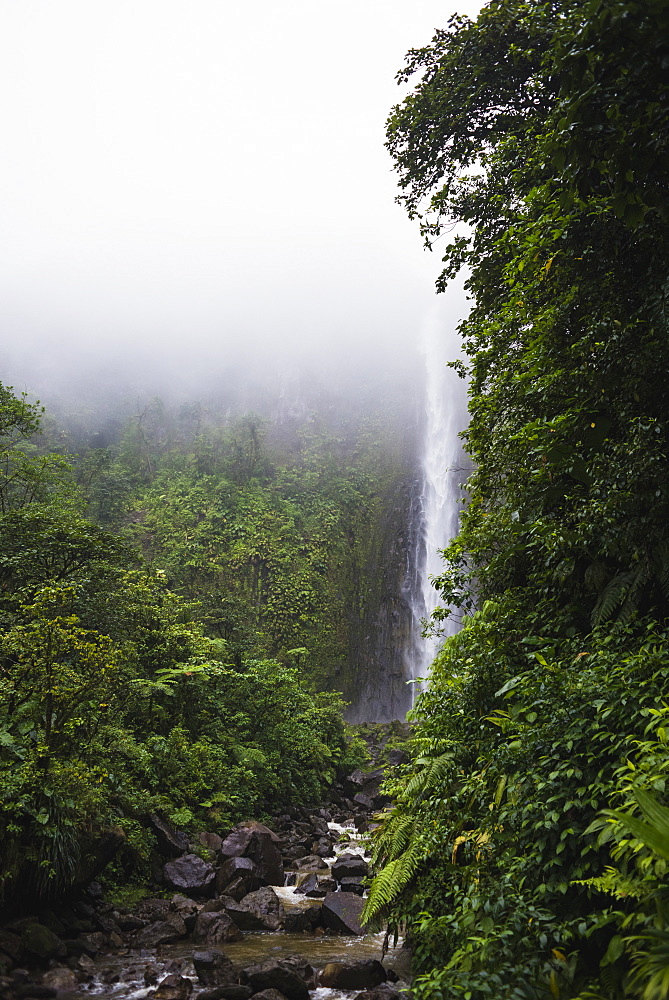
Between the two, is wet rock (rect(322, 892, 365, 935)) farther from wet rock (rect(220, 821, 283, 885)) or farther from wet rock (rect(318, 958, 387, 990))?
wet rock (rect(220, 821, 283, 885))

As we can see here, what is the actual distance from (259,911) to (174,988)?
2751mm

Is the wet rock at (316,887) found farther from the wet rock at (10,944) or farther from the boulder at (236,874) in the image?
the wet rock at (10,944)

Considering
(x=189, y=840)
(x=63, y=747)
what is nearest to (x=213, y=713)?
(x=189, y=840)

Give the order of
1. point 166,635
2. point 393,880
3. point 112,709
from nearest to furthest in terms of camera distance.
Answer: point 393,880, point 112,709, point 166,635

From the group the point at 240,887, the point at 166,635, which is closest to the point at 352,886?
the point at 240,887

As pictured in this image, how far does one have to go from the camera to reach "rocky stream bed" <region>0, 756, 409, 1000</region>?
244 inches

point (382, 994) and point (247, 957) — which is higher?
point (382, 994)

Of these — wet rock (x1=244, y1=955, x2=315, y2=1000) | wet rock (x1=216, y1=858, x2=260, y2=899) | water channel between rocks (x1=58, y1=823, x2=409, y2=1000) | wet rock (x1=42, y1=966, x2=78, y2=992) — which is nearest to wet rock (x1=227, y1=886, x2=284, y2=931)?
water channel between rocks (x1=58, y1=823, x2=409, y2=1000)

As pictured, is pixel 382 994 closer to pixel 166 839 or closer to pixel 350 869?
pixel 350 869

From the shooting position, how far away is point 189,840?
10.7 m

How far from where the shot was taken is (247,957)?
7.25 metres

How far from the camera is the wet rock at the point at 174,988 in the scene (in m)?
6.09

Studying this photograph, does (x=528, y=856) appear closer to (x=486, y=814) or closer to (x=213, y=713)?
(x=486, y=814)

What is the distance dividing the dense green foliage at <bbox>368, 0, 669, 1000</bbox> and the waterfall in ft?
43.2
